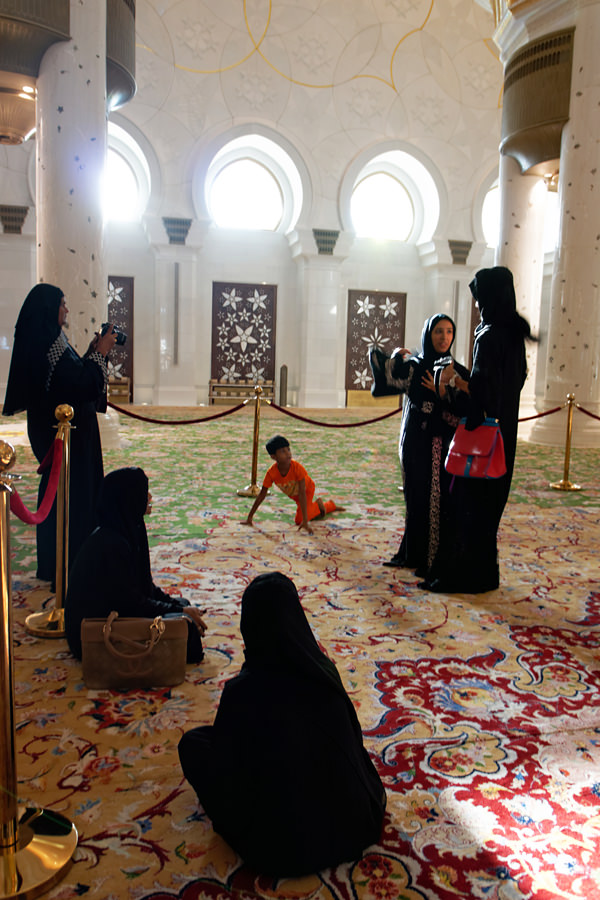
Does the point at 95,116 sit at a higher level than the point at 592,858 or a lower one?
higher

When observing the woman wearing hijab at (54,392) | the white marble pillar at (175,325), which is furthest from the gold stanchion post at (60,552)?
the white marble pillar at (175,325)

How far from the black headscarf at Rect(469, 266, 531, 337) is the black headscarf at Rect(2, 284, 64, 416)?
1.77 m

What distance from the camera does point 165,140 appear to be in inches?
456

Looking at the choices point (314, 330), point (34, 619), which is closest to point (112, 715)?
point (34, 619)

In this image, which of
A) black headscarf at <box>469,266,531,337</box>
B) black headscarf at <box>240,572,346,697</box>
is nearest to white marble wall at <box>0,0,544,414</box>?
black headscarf at <box>469,266,531,337</box>

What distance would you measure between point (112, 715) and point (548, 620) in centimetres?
182

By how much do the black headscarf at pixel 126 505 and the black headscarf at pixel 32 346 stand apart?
0.86 meters

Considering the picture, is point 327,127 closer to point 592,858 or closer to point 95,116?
point 95,116

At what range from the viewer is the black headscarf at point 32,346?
2951 millimetres

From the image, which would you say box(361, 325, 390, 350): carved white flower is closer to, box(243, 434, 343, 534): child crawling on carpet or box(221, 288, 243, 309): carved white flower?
box(221, 288, 243, 309): carved white flower

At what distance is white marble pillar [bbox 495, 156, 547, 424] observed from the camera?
31.4 feet

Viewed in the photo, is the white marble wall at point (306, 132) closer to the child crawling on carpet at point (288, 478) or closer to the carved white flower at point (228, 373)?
the carved white flower at point (228, 373)

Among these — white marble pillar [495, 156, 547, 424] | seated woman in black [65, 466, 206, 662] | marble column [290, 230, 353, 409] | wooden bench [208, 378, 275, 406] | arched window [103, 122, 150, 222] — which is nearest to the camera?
seated woman in black [65, 466, 206, 662]

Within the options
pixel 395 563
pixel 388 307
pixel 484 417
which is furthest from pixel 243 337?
pixel 484 417
